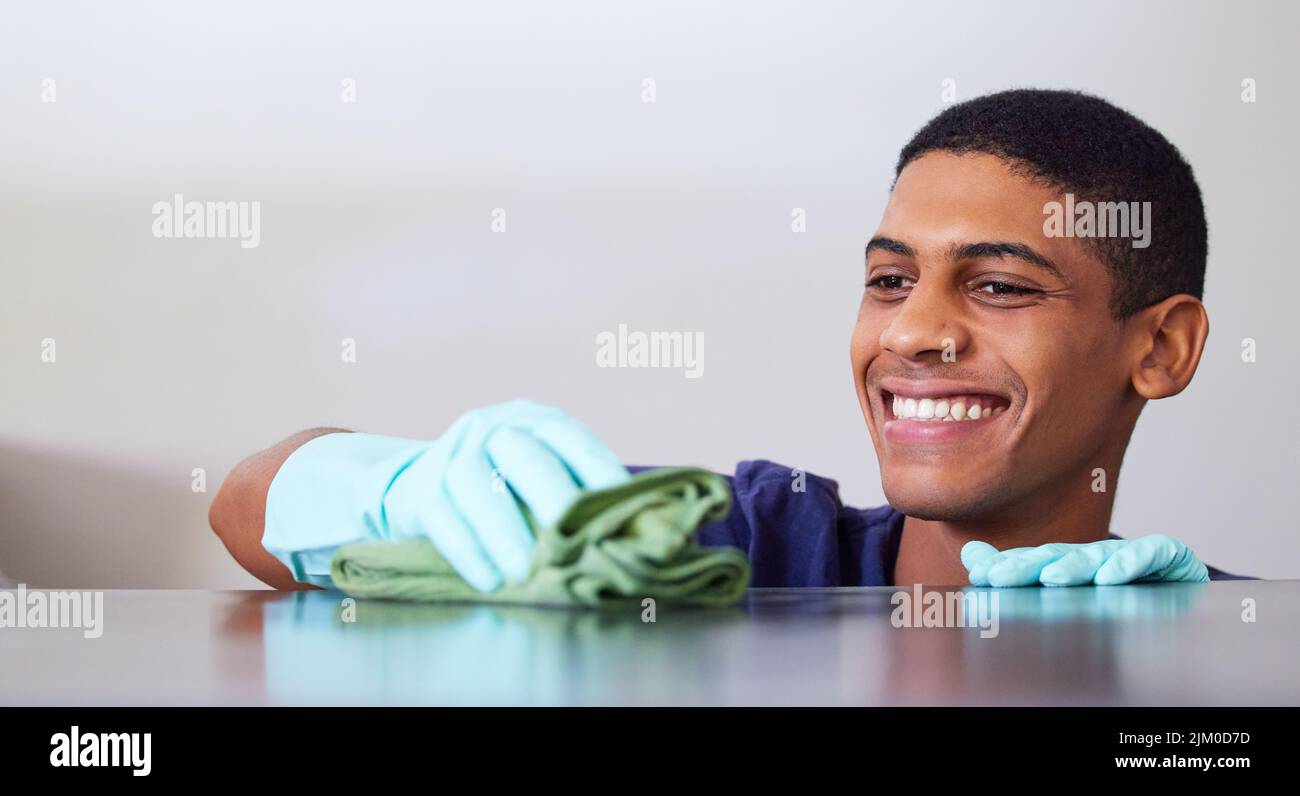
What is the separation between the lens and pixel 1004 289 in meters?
1.14

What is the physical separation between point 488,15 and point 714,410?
2.90 ft

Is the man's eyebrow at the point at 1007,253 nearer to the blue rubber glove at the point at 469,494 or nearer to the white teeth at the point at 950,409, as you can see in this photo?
the white teeth at the point at 950,409

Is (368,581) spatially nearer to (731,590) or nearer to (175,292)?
(731,590)

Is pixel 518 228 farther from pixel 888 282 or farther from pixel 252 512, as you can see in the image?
pixel 252 512

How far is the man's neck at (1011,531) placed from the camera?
1.19 meters

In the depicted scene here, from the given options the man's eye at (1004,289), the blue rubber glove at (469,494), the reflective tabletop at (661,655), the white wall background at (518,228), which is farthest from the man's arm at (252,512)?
the white wall background at (518,228)

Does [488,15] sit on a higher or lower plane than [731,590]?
higher

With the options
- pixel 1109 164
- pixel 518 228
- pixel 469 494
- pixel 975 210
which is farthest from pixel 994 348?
pixel 518 228

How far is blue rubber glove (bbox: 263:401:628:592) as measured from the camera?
2.05 feet

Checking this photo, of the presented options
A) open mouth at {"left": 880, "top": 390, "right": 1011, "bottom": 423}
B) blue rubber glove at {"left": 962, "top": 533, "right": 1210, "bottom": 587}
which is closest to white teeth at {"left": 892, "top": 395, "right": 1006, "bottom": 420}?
open mouth at {"left": 880, "top": 390, "right": 1011, "bottom": 423}

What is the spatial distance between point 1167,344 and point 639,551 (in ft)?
2.87

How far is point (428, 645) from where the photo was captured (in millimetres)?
460
